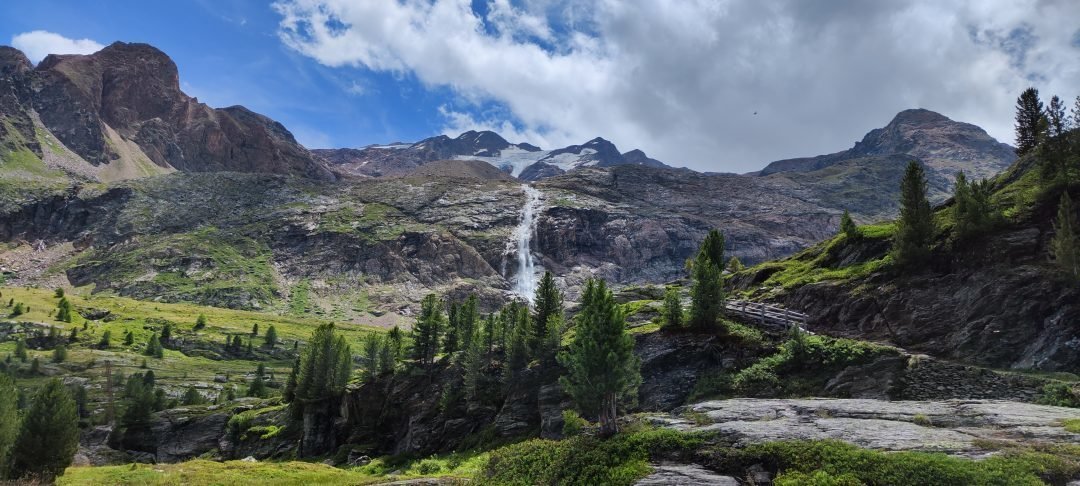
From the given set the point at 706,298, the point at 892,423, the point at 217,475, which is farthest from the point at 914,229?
the point at 217,475

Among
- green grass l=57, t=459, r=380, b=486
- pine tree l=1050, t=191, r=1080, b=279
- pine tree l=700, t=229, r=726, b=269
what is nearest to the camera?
green grass l=57, t=459, r=380, b=486

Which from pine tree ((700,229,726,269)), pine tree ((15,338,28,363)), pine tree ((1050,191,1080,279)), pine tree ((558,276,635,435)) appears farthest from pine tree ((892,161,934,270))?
pine tree ((15,338,28,363))

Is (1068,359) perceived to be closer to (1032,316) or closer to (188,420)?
(1032,316)

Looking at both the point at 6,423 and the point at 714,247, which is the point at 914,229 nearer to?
the point at 714,247

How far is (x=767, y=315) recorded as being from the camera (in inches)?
2138

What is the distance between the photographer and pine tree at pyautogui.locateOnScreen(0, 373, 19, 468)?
52.2m

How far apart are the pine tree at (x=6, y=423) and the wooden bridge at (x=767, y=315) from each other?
7245 centimetres

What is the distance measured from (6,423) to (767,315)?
251 feet

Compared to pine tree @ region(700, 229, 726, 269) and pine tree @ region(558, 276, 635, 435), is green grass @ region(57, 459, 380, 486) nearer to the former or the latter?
pine tree @ region(558, 276, 635, 435)

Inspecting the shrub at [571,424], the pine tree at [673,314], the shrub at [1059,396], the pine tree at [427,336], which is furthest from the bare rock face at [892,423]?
the pine tree at [427,336]

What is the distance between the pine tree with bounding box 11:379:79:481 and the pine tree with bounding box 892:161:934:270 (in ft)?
276

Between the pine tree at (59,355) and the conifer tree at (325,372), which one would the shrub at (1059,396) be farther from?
the pine tree at (59,355)

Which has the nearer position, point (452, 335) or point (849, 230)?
point (849, 230)

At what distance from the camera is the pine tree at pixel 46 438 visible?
52.2 m
